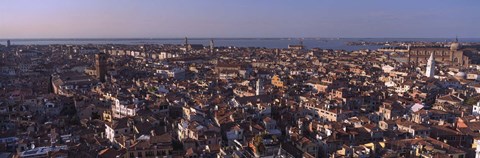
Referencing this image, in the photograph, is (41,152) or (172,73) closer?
(41,152)

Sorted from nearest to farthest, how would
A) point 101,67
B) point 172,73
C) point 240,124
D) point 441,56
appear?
point 240,124 < point 101,67 < point 172,73 < point 441,56

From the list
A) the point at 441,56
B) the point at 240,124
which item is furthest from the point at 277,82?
the point at 441,56

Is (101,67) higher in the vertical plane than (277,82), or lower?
higher

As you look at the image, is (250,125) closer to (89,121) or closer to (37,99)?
(89,121)

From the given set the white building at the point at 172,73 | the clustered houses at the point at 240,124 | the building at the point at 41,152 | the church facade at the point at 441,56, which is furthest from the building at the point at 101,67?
the church facade at the point at 441,56

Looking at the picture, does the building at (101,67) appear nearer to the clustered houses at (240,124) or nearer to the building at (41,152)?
the clustered houses at (240,124)

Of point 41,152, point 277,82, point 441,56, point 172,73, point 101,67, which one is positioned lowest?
point 41,152

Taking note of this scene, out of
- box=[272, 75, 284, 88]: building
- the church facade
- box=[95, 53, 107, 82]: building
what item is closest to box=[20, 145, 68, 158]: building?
box=[272, 75, 284, 88]: building

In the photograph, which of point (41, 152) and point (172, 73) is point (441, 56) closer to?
point (172, 73)

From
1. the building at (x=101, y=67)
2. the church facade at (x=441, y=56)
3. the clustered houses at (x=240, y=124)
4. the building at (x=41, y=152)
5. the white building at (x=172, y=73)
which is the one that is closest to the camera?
the building at (x=41, y=152)

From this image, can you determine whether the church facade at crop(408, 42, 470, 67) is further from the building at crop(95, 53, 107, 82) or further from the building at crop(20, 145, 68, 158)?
the building at crop(20, 145, 68, 158)

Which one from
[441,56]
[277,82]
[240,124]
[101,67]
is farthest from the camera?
[441,56]

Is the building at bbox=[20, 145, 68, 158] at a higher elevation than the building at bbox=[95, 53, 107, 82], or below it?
below
